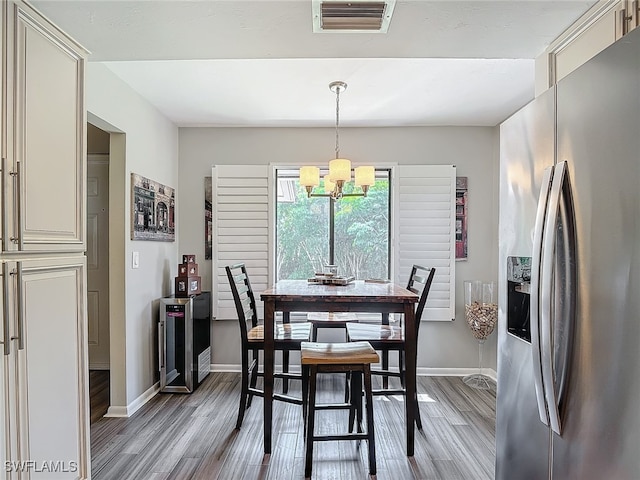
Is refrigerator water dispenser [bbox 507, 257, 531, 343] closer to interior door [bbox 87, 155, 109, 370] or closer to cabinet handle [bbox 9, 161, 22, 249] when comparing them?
cabinet handle [bbox 9, 161, 22, 249]

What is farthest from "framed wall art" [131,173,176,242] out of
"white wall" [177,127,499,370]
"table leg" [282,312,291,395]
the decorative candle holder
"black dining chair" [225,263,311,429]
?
the decorative candle holder

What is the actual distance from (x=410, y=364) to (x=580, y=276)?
1416 mm

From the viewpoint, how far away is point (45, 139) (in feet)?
4.98

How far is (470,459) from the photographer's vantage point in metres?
2.29

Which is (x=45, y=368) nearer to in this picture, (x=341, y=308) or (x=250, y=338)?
(x=250, y=338)

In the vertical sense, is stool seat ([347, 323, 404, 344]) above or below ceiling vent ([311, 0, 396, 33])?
below

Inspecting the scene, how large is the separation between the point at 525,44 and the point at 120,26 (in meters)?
1.75

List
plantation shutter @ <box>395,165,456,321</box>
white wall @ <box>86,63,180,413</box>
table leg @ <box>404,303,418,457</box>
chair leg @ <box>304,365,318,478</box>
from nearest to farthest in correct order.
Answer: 1. chair leg @ <box>304,365,318,478</box>
2. table leg @ <box>404,303,418,457</box>
3. white wall @ <box>86,63,180,413</box>
4. plantation shutter @ <box>395,165,456,321</box>

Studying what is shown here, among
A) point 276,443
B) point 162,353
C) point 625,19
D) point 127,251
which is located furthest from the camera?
point 162,353

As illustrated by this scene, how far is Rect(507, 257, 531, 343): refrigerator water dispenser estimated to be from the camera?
4.29 feet

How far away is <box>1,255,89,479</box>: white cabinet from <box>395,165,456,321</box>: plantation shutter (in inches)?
110

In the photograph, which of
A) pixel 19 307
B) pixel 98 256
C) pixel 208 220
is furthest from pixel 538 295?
pixel 98 256

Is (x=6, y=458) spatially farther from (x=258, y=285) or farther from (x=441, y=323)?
(x=441, y=323)

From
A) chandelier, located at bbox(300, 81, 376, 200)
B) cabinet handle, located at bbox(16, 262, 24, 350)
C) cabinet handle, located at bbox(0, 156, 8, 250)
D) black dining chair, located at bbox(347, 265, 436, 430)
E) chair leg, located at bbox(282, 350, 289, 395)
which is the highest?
chandelier, located at bbox(300, 81, 376, 200)
